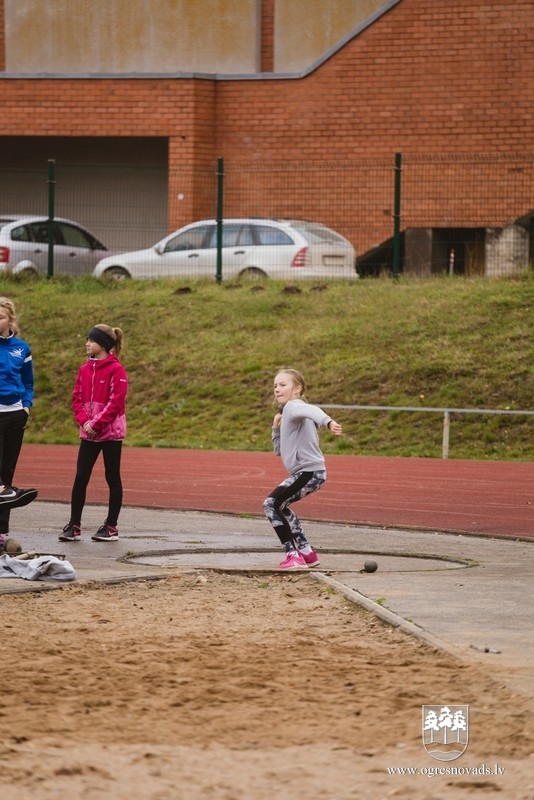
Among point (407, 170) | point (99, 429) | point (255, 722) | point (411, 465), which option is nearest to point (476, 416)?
point (411, 465)

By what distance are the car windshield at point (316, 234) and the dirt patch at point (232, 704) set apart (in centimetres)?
1866

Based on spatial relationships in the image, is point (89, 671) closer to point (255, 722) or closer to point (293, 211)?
point (255, 722)

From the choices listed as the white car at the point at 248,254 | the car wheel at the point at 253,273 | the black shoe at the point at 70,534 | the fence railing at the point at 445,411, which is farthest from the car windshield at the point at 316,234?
the black shoe at the point at 70,534

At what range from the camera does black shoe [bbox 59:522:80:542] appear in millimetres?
11016

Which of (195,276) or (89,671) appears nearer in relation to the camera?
(89,671)

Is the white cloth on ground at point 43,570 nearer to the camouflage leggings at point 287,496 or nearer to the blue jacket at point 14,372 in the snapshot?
the camouflage leggings at point 287,496

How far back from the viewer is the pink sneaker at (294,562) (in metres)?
9.53

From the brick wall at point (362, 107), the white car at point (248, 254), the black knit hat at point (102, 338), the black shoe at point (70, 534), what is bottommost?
the black shoe at point (70, 534)

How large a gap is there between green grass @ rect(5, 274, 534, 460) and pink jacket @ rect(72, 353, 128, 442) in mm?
7676

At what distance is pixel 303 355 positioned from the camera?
72.9 feet

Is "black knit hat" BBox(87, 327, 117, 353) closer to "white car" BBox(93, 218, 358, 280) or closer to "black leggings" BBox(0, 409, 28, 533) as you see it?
Result: "black leggings" BBox(0, 409, 28, 533)

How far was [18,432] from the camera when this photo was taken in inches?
425

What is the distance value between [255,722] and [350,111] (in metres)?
26.4

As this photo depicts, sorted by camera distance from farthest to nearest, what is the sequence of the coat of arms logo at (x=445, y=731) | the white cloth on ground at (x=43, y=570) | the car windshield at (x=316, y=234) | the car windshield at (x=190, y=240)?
the car windshield at (x=190, y=240)
the car windshield at (x=316, y=234)
the white cloth on ground at (x=43, y=570)
the coat of arms logo at (x=445, y=731)
